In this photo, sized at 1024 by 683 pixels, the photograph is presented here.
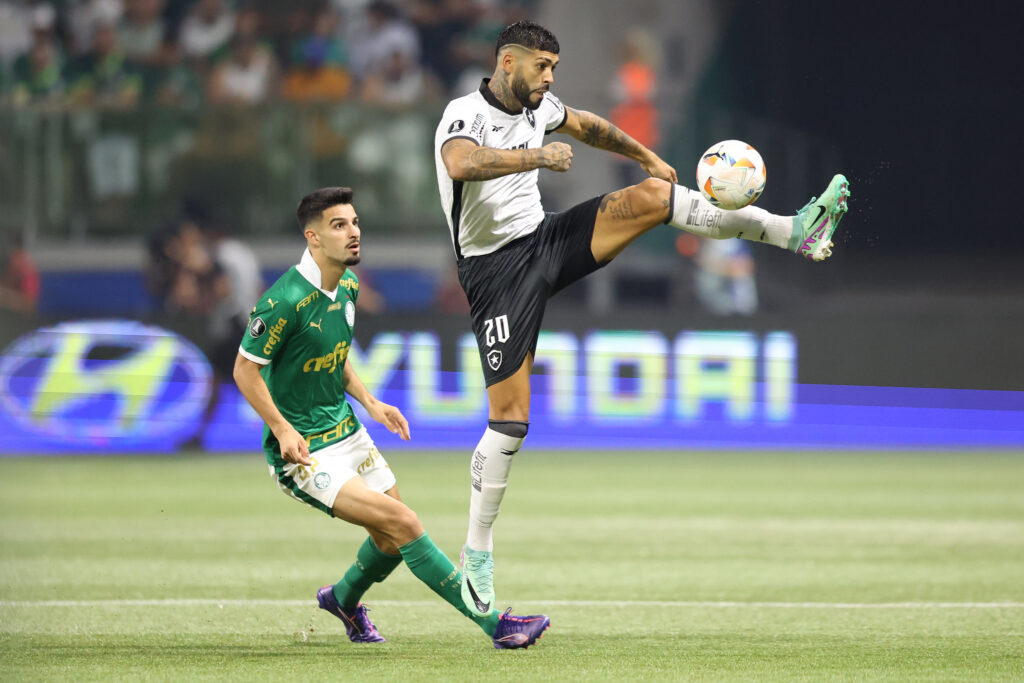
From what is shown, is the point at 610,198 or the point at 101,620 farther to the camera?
the point at 101,620

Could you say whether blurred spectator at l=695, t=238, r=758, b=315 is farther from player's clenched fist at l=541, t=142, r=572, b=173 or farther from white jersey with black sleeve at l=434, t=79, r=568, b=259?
player's clenched fist at l=541, t=142, r=572, b=173

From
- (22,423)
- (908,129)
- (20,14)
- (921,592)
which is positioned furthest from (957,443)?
(20,14)

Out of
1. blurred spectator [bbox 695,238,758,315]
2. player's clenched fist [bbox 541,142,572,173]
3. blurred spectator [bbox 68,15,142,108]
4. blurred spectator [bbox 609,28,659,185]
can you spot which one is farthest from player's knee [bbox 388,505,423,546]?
blurred spectator [bbox 68,15,142,108]

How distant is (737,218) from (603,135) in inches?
35.5

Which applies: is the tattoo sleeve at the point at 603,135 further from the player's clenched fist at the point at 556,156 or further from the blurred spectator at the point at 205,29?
the blurred spectator at the point at 205,29

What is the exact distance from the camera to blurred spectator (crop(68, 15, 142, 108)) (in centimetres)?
1747

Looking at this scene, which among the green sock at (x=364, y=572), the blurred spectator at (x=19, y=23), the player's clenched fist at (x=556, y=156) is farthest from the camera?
the blurred spectator at (x=19, y=23)

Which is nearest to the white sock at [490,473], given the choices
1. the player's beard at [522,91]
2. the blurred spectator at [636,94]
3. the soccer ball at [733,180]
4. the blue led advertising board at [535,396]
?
the soccer ball at [733,180]

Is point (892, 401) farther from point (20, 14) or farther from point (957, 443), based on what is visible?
point (20, 14)

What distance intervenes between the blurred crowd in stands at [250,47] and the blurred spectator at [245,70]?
0.04 ft

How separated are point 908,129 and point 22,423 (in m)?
10.8

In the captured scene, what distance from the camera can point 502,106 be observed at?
19.7 ft

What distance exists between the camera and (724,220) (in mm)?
5914

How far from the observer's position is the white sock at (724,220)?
591 centimetres
